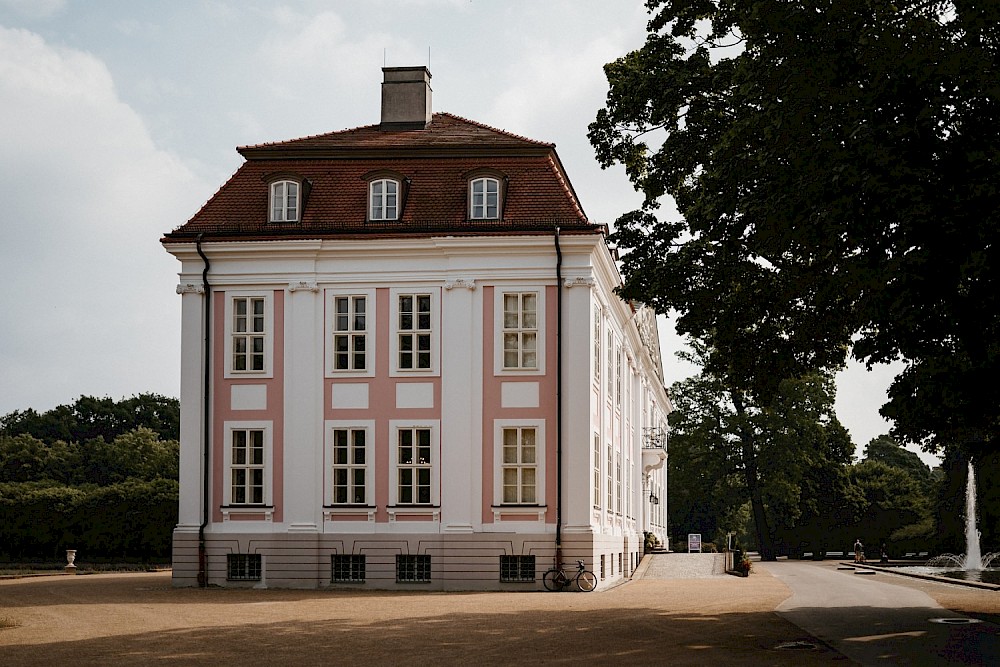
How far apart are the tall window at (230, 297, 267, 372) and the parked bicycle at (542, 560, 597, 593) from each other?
9.53 m

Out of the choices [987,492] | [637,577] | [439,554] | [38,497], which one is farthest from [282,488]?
[987,492]

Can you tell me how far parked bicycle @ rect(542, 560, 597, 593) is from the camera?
31.2 m

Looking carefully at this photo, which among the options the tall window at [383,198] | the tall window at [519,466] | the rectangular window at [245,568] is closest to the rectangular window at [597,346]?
the tall window at [519,466]

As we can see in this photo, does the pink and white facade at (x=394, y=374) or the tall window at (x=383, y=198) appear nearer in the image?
the pink and white facade at (x=394, y=374)

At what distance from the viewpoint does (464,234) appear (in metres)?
32.8

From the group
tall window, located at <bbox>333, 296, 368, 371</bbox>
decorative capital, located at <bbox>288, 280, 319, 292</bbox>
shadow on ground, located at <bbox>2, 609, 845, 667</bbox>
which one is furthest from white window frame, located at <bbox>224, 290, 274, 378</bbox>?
shadow on ground, located at <bbox>2, 609, 845, 667</bbox>

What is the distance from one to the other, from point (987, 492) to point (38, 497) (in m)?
38.9

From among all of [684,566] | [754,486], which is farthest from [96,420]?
[684,566]

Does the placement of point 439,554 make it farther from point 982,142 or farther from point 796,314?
point 982,142

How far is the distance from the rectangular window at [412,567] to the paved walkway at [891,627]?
9.23m

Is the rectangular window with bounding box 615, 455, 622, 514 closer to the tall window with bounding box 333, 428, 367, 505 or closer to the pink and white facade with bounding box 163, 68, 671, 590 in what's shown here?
the pink and white facade with bounding box 163, 68, 671, 590

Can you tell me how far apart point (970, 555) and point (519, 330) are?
85.3 ft

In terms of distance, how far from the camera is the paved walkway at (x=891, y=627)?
1628 centimetres

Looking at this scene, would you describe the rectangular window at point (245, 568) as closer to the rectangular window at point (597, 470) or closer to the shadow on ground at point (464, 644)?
the rectangular window at point (597, 470)
